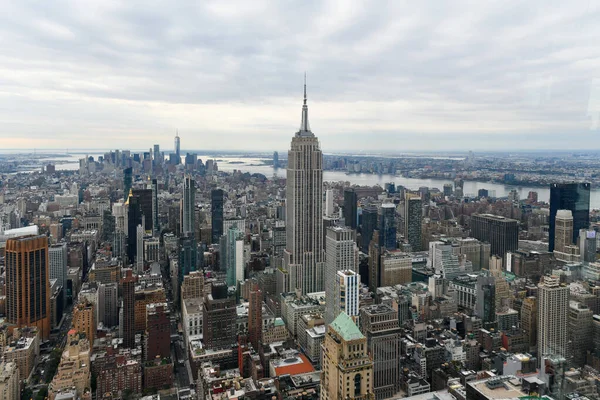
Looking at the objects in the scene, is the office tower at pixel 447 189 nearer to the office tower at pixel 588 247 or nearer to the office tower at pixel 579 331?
the office tower at pixel 588 247

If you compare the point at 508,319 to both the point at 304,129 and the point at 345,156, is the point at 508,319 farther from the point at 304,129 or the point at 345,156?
the point at 304,129

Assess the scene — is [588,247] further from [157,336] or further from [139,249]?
[139,249]

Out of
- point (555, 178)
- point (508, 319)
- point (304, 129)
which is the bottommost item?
point (508, 319)

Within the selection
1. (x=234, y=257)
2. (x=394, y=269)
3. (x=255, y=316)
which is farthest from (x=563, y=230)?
(x=234, y=257)

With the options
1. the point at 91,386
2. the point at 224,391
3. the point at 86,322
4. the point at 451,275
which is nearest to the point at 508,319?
the point at 451,275

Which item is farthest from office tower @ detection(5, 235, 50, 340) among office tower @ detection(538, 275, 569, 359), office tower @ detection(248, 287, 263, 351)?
office tower @ detection(538, 275, 569, 359)

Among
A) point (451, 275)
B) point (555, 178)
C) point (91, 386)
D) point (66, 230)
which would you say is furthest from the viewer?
point (66, 230)

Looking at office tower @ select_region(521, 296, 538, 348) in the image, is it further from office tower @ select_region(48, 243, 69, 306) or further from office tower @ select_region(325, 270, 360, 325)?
office tower @ select_region(48, 243, 69, 306)
